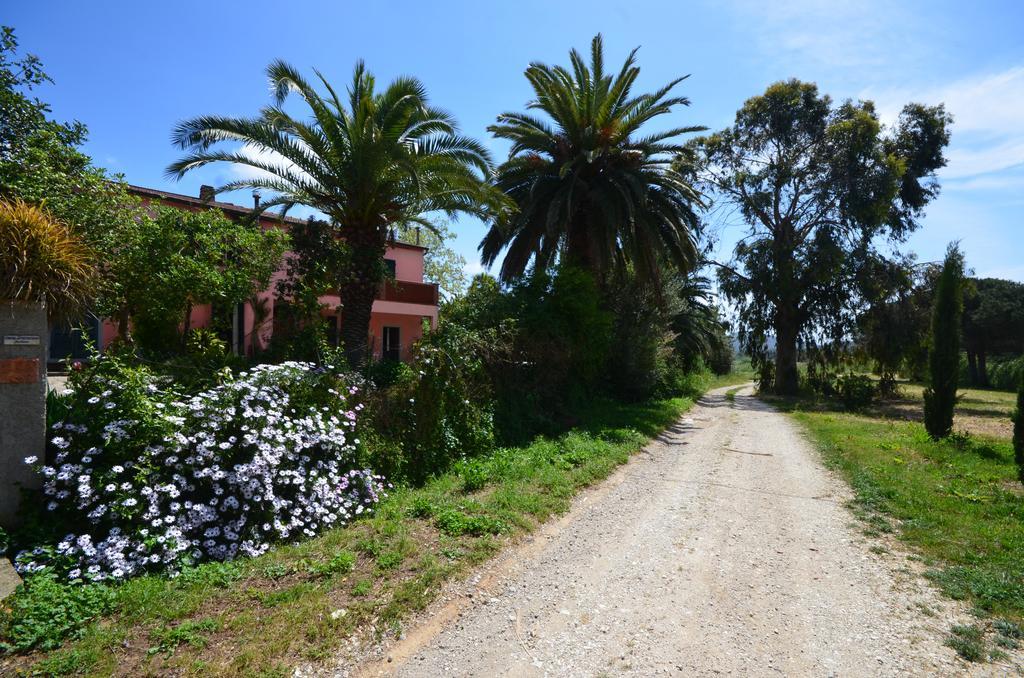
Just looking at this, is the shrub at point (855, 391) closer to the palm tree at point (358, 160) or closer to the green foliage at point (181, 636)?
the palm tree at point (358, 160)

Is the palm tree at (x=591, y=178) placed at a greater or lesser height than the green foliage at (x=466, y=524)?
greater

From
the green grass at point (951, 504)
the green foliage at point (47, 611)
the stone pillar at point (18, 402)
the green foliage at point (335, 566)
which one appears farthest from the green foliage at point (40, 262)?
the green grass at point (951, 504)

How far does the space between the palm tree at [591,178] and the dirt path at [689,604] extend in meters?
9.96

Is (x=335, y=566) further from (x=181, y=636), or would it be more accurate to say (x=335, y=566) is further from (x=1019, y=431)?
(x=1019, y=431)

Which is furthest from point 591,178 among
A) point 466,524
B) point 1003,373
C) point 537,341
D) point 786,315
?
point 1003,373

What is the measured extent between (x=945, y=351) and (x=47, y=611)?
57.8 ft

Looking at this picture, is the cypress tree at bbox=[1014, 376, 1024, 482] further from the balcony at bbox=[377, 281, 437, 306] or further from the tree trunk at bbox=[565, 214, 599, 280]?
the balcony at bbox=[377, 281, 437, 306]

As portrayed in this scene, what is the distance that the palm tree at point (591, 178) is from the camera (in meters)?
15.6

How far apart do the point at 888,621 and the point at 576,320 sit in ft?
32.2

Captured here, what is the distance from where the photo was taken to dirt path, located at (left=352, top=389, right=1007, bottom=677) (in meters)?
3.69

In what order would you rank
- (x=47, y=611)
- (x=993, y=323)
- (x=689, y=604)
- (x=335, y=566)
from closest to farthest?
(x=47, y=611) < (x=689, y=604) < (x=335, y=566) < (x=993, y=323)

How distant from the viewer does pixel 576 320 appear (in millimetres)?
13625

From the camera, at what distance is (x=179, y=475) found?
499 centimetres

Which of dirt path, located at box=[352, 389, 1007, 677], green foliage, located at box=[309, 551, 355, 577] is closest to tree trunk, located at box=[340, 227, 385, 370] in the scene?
dirt path, located at box=[352, 389, 1007, 677]
